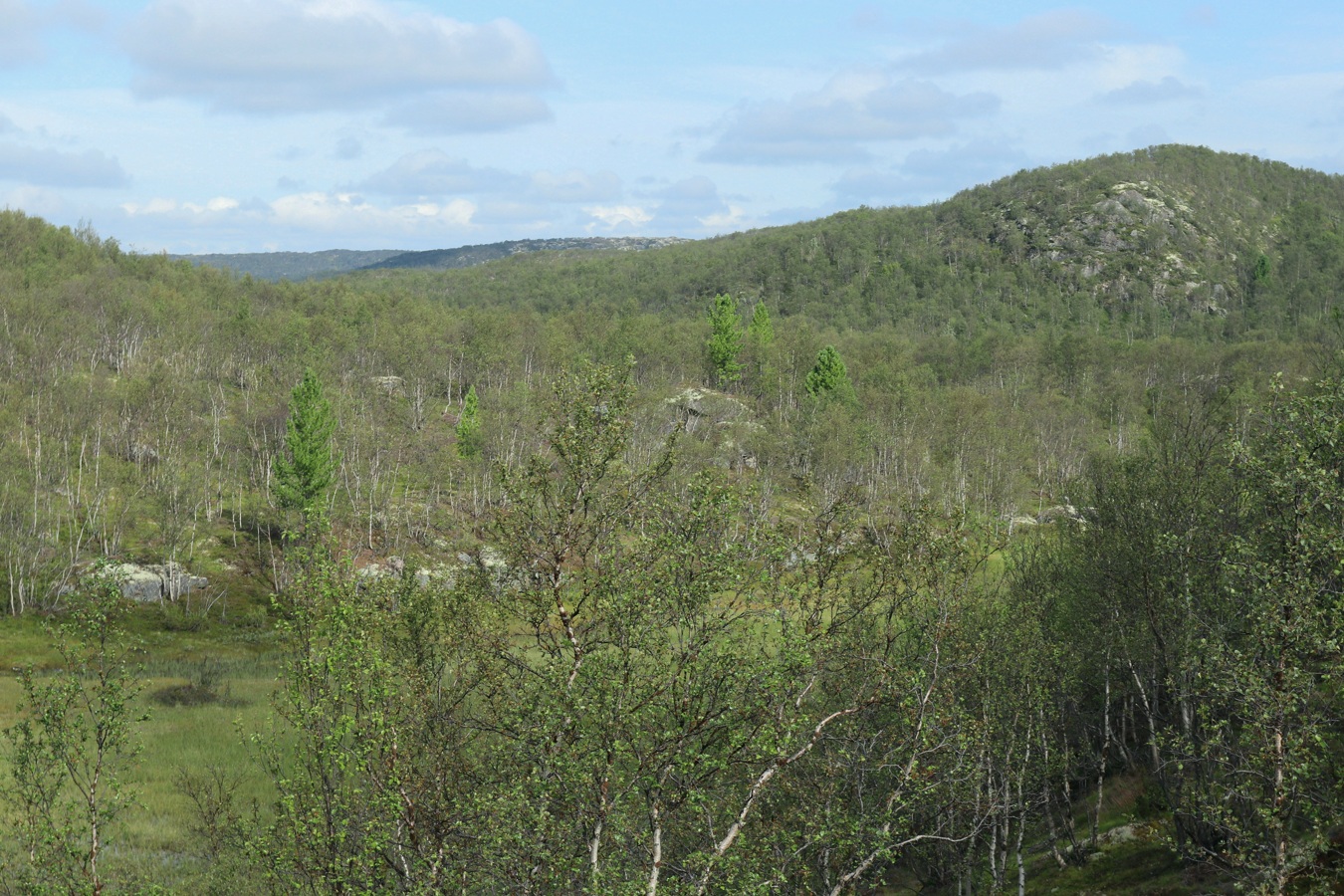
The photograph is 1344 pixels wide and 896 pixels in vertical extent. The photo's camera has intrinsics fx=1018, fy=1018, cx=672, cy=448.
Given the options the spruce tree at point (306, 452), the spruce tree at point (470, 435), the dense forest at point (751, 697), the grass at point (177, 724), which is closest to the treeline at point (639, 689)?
the dense forest at point (751, 697)

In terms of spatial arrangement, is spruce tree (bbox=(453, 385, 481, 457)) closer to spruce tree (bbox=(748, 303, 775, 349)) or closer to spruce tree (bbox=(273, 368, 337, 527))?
spruce tree (bbox=(273, 368, 337, 527))

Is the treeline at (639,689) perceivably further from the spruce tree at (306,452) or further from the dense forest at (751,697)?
the spruce tree at (306,452)

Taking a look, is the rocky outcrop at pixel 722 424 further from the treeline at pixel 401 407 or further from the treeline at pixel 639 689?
the treeline at pixel 639 689

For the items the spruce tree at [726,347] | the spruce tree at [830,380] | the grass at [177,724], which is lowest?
the grass at [177,724]

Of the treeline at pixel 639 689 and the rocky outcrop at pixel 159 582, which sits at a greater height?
the treeline at pixel 639 689

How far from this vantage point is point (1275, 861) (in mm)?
18156

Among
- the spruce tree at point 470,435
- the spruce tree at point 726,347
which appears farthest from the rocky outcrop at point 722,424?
the spruce tree at point 470,435

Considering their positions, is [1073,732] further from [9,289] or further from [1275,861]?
[9,289]

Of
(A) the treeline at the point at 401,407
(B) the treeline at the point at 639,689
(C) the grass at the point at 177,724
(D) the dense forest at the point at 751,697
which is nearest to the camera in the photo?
(B) the treeline at the point at 639,689

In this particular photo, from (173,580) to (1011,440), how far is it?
301 ft

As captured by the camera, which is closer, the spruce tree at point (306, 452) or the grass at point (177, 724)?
the grass at point (177, 724)

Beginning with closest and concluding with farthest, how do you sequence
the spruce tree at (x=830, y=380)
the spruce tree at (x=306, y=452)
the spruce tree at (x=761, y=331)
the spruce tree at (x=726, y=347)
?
the spruce tree at (x=306, y=452), the spruce tree at (x=830, y=380), the spruce tree at (x=726, y=347), the spruce tree at (x=761, y=331)

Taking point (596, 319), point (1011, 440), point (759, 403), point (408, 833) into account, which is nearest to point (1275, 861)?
point (408, 833)

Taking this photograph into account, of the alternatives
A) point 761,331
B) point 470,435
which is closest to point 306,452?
point 470,435
